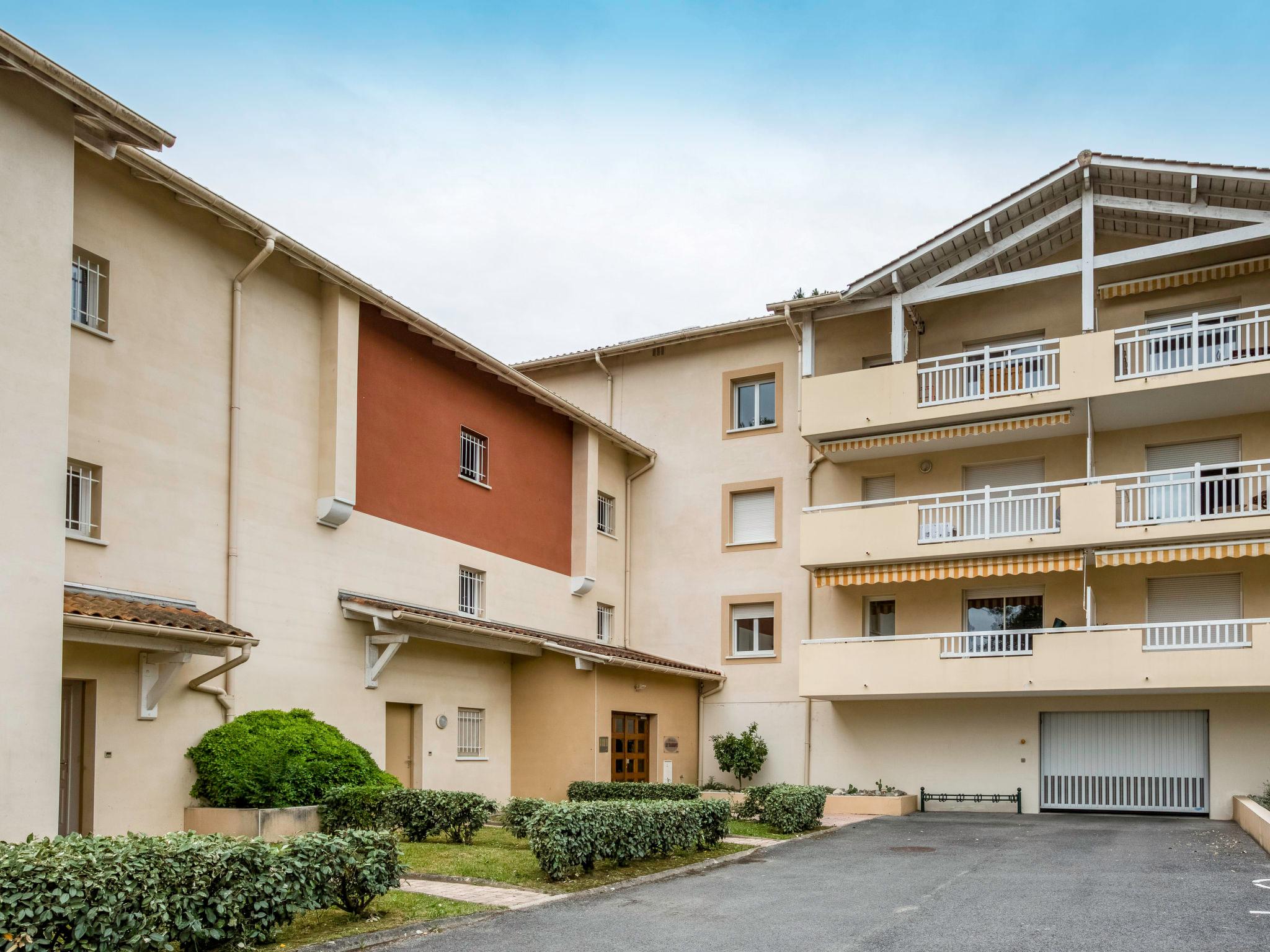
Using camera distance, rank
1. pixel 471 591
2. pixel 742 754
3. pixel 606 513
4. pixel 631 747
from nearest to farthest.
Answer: pixel 471 591, pixel 631 747, pixel 742 754, pixel 606 513

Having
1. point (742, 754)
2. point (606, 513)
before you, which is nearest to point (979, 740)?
point (742, 754)

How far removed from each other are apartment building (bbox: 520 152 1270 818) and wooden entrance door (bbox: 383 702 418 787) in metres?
8.75

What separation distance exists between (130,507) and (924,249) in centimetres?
1679

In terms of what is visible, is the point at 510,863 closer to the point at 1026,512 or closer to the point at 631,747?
the point at 631,747

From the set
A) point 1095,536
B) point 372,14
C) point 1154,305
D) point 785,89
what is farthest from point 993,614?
point 372,14

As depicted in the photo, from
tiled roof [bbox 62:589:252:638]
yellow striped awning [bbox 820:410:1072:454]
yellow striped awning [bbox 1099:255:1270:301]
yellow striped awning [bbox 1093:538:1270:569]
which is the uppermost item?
yellow striped awning [bbox 1099:255:1270:301]

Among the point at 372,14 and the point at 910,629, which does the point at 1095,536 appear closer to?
the point at 910,629

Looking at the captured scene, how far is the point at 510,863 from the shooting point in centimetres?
1461

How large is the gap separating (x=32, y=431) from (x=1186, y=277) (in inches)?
849

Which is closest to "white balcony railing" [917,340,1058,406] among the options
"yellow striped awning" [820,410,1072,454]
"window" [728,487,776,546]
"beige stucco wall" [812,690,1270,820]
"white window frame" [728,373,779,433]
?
"yellow striped awning" [820,410,1072,454]

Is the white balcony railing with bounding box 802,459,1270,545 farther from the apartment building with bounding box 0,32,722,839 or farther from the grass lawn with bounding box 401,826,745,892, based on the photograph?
the grass lawn with bounding box 401,826,745,892

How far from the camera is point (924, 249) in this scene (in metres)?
24.6

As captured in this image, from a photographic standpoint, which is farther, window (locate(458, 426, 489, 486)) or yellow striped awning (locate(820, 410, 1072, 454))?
yellow striped awning (locate(820, 410, 1072, 454))

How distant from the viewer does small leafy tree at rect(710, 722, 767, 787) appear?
86.4 feet
